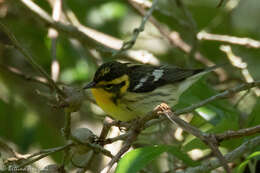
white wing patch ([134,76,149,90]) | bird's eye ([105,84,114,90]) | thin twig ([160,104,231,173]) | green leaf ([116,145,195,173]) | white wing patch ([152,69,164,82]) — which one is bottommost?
thin twig ([160,104,231,173])

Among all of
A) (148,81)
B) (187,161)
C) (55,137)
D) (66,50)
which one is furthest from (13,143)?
(187,161)

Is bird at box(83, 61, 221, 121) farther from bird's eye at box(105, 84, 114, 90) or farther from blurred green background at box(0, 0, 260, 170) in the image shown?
blurred green background at box(0, 0, 260, 170)

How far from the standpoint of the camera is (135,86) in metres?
3.98

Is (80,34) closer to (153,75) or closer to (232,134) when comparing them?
(153,75)

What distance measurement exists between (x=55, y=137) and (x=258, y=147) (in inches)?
95.6

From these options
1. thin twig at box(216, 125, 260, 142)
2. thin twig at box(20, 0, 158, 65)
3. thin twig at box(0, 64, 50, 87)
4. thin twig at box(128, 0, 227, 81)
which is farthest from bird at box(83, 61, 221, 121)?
thin twig at box(216, 125, 260, 142)

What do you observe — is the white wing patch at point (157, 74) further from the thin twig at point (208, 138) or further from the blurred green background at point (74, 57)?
the thin twig at point (208, 138)

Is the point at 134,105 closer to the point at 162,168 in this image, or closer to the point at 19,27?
the point at 162,168

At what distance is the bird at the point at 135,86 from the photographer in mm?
3600

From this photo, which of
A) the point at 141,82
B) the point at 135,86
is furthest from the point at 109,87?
the point at 141,82

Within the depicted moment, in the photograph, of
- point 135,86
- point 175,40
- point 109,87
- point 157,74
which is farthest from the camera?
point 175,40

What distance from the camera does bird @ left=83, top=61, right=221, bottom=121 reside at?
3.60m

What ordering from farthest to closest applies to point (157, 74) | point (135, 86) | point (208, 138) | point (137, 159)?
1. point (157, 74)
2. point (135, 86)
3. point (137, 159)
4. point (208, 138)

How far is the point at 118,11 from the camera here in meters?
4.75
